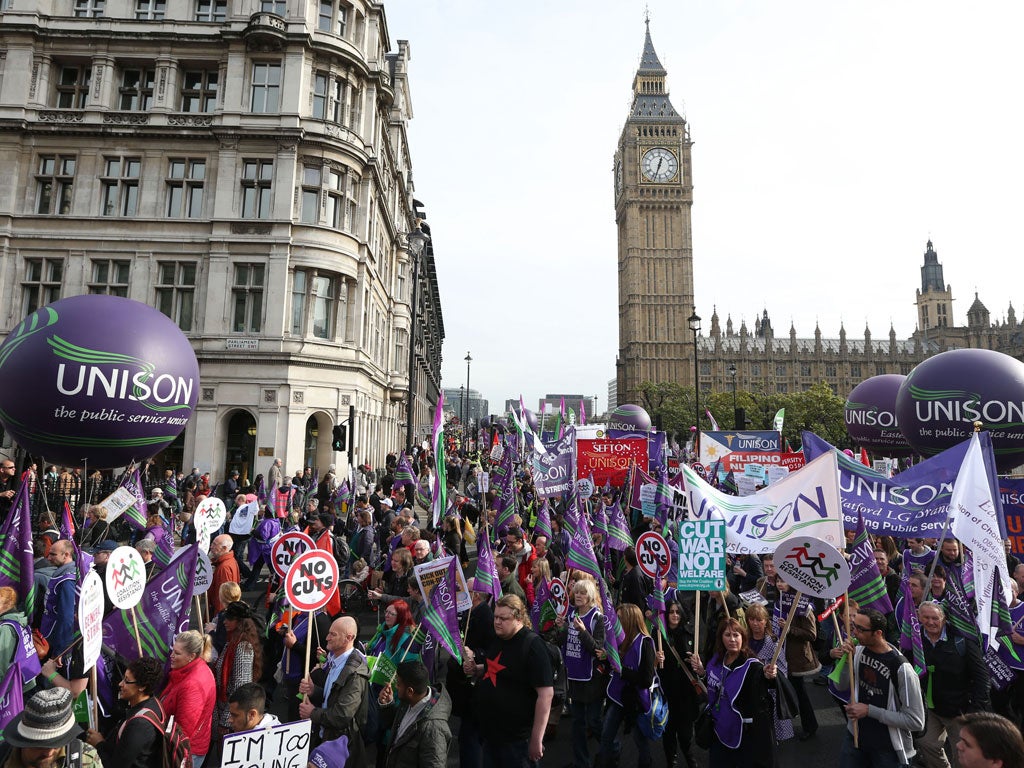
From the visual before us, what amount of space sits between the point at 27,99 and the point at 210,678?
3004cm

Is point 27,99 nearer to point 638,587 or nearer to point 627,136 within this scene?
point 638,587

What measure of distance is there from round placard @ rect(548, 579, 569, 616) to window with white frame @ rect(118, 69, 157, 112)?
28177 millimetres

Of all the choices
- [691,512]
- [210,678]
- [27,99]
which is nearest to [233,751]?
[210,678]

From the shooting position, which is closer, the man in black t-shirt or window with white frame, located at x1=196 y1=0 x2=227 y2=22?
the man in black t-shirt

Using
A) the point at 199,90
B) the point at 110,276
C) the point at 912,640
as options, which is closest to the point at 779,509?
the point at 912,640

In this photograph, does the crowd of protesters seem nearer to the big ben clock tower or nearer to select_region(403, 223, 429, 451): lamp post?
select_region(403, 223, 429, 451): lamp post

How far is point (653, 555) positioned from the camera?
792 cm

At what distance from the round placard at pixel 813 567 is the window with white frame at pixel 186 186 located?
26611mm

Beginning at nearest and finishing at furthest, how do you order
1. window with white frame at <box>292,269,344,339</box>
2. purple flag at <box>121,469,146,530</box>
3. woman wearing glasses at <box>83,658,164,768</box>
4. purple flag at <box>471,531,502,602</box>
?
1. woman wearing glasses at <box>83,658,164,768</box>
2. purple flag at <box>471,531,502,602</box>
3. purple flag at <box>121,469,146,530</box>
4. window with white frame at <box>292,269,344,339</box>

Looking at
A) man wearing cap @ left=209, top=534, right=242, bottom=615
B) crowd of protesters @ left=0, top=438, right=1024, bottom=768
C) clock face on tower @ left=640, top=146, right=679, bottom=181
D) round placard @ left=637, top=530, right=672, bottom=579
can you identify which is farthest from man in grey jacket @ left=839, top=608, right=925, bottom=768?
clock face on tower @ left=640, top=146, right=679, bottom=181

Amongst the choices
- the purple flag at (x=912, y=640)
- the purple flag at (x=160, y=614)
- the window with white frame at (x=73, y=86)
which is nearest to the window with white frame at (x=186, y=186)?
the window with white frame at (x=73, y=86)

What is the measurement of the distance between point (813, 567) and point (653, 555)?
2.72m

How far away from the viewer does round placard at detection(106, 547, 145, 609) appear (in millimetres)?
5191

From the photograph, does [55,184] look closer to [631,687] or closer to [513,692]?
[513,692]
